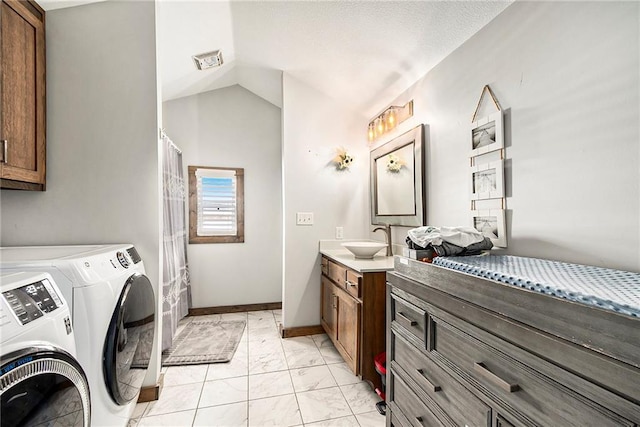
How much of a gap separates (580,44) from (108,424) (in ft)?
8.36

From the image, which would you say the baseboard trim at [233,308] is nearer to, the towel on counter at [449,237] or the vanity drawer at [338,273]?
the vanity drawer at [338,273]

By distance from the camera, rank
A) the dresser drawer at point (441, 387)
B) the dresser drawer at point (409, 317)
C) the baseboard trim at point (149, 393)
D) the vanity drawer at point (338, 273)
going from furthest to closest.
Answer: the vanity drawer at point (338, 273)
the baseboard trim at point (149, 393)
the dresser drawer at point (409, 317)
the dresser drawer at point (441, 387)

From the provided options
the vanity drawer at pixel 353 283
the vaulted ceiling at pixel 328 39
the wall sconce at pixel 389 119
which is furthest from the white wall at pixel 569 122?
the vanity drawer at pixel 353 283

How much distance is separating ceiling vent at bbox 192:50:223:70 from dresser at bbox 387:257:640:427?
8.47 feet

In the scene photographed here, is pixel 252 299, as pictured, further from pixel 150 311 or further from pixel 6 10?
pixel 6 10

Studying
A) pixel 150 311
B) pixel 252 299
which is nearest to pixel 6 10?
pixel 150 311

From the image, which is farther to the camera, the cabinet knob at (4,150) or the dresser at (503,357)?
the cabinet knob at (4,150)

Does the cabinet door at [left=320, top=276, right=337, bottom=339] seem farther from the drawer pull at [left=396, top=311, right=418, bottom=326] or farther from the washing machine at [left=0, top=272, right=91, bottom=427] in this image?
the washing machine at [left=0, top=272, right=91, bottom=427]

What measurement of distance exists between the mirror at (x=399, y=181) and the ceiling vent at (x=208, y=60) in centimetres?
178

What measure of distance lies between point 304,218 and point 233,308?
5.40ft

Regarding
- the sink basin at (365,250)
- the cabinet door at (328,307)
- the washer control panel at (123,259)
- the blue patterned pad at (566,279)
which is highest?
the blue patterned pad at (566,279)

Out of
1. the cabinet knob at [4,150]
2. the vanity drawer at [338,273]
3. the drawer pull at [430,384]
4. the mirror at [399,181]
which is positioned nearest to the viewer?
the drawer pull at [430,384]

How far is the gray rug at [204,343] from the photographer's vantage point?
235 centimetres

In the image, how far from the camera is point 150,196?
6.00ft
